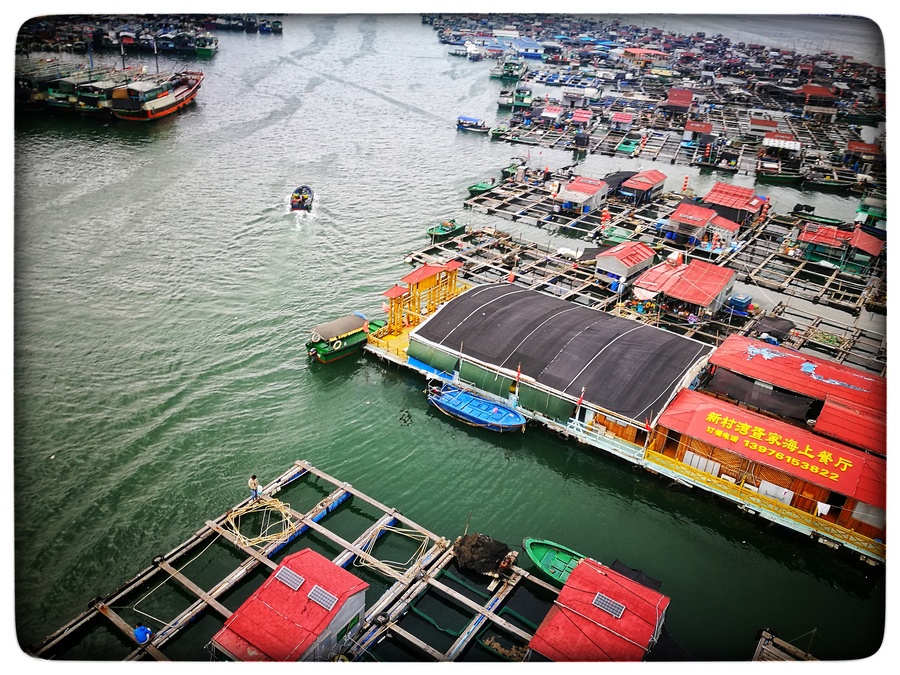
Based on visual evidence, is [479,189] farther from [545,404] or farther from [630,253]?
[545,404]

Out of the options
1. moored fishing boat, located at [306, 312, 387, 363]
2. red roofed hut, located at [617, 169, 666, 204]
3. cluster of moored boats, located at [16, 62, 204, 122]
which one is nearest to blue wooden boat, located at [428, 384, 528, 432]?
moored fishing boat, located at [306, 312, 387, 363]

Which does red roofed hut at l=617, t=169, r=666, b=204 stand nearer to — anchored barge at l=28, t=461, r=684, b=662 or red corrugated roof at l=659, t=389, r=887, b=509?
red corrugated roof at l=659, t=389, r=887, b=509

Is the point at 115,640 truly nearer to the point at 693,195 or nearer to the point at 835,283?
the point at 835,283

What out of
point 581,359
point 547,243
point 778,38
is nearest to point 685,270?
point 547,243

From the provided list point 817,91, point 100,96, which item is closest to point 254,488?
point 100,96

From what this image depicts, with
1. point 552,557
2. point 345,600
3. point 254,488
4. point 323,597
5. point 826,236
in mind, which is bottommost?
point 552,557

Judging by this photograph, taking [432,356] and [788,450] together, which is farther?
[432,356]

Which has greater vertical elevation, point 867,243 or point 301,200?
point 867,243
